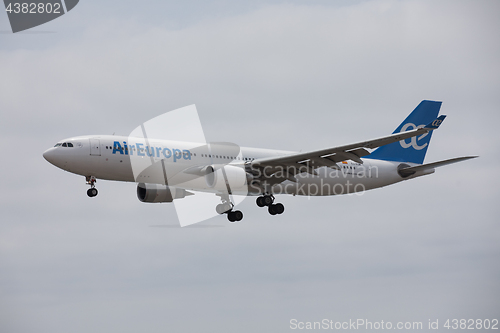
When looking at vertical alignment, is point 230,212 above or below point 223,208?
below

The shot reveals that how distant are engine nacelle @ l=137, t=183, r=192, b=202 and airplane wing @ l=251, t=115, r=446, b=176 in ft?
22.4

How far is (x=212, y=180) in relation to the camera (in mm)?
32719

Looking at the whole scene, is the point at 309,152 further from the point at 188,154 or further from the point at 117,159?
the point at 117,159

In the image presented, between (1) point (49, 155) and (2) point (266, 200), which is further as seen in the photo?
(2) point (266, 200)

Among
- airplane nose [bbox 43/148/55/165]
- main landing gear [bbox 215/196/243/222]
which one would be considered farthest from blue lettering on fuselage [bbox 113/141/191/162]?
main landing gear [bbox 215/196/243/222]

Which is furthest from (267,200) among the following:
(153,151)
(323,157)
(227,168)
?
(153,151)

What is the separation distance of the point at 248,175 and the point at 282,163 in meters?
2.08

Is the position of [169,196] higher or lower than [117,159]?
lower

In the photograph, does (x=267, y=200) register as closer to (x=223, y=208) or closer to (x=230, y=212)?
(x=230, y=212)

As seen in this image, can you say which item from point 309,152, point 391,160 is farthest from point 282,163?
point 391,160

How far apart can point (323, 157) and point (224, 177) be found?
5.27m

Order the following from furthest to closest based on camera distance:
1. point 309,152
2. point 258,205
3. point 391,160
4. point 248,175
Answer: point 391,160, point 258,205, point 248,175, point 309,152

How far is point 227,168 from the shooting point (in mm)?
32938

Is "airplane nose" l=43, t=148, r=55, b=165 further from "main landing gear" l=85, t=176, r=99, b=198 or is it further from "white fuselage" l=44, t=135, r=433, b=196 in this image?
"main landing gear" l=85, t=176, r=99, b=198
